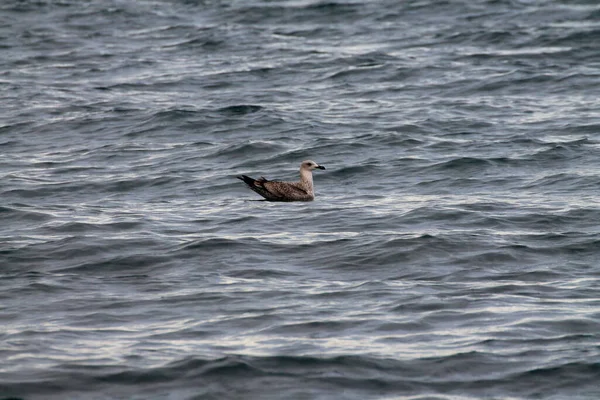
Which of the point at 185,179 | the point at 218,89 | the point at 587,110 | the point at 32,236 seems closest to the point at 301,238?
the point at 32,236

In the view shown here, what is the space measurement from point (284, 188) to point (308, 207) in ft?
2.70

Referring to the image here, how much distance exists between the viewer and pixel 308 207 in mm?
16375

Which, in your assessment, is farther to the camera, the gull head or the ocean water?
the gull head

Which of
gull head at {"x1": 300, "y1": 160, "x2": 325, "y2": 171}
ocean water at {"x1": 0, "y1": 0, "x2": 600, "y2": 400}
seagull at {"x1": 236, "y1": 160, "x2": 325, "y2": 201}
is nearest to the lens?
ocean water at {"x1": 0, "y1": 0, "x2": 600, "y2": 400}

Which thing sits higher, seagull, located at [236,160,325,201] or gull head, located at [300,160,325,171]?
gull head, located at [300,160,325,171]

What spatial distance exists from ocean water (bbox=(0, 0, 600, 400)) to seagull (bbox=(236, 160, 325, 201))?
0.28 m

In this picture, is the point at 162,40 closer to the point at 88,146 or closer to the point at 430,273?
the point at 88,146

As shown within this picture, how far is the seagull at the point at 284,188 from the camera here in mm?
16906

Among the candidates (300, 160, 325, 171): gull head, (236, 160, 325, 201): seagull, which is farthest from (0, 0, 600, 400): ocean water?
(300, 160, 325, 171): gull head

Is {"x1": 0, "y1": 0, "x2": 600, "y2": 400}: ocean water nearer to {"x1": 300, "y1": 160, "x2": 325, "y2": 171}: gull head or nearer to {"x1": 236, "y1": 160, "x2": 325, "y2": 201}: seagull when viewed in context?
{"x1": 236, "y1": 160, "x2": 325, "y2": 201}: seagull

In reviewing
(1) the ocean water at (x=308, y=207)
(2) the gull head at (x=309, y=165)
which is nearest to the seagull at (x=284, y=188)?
(2) the gull head at (x=309, y=165)

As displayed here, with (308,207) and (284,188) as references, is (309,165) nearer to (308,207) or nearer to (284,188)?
(284,188)

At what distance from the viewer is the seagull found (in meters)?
16.9

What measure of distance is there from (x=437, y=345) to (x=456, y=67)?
16.6 meters
